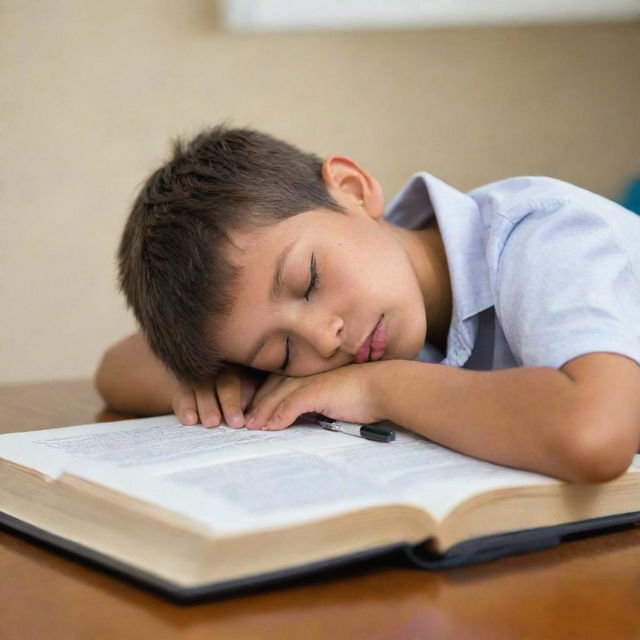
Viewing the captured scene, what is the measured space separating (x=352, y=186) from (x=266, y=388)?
280mm

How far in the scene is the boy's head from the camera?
2.92ft

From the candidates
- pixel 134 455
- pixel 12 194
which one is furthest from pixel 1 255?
pixel 134 455

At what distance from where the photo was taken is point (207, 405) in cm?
92

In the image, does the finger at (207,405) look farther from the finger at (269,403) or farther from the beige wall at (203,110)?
the beige wall at (203,110)

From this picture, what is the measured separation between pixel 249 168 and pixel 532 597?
0.61 metres

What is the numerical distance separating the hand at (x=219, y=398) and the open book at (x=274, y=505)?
14 centimetres

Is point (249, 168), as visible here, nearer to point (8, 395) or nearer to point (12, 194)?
point (8, 395)

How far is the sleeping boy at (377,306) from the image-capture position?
69cm

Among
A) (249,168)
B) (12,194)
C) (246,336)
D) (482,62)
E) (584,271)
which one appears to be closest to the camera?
(584,271)

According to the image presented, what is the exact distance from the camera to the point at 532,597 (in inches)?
20.4

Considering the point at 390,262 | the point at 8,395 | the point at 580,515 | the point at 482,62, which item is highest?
the point at 482,62

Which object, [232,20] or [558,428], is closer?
[558,428]

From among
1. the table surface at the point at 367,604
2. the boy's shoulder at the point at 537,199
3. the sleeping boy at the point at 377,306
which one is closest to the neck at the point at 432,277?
the sleeping boy at the point at 377,306

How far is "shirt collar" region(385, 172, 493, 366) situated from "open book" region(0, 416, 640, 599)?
269 mm
